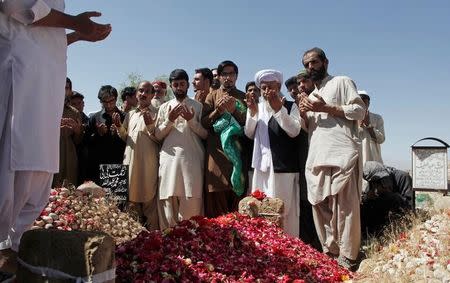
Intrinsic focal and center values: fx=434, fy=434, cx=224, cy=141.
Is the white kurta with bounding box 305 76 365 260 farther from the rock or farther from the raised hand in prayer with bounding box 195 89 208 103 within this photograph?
the raised hand in prayer with bounding box 195 89 208 103

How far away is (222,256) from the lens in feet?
11.3

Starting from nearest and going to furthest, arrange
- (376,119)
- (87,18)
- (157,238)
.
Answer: (87,18), (157,238), (376,119)

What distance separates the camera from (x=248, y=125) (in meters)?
5.44

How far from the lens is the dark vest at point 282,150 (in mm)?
5223

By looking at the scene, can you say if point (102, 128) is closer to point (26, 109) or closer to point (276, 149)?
point (276, 149)

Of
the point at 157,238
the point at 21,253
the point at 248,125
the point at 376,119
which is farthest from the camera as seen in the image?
the point at 376,119

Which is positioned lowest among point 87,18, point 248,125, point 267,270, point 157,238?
point 267,270

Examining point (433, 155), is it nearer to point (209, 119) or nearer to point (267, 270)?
point (209, 119)

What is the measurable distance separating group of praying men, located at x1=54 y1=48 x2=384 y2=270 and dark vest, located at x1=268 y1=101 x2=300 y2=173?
1 cm

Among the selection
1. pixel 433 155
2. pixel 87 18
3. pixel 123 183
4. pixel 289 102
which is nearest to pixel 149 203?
pixel 123 183

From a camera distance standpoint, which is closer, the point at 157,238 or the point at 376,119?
the point at 157,238

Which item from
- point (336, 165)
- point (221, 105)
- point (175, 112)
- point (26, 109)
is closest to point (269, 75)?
point (221, 105)

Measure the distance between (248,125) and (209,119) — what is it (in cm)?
51

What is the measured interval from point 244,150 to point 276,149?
541mm
